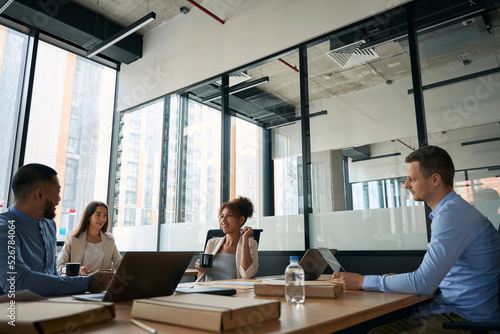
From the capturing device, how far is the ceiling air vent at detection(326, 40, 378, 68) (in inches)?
143

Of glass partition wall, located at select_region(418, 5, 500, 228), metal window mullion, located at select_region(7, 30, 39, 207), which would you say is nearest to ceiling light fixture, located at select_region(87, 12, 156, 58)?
metal window mullion, located at select_region(7, 30, 39, 207)

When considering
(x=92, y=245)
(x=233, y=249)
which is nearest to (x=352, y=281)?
(x=233, y=249)

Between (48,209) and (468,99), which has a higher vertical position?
(468,99)

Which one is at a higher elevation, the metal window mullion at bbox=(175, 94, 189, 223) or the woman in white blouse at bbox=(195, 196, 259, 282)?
the metal window mullion at bbox=(175, 94, 189, 223)

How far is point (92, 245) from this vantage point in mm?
3314

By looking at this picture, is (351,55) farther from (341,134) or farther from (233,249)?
(233,249)

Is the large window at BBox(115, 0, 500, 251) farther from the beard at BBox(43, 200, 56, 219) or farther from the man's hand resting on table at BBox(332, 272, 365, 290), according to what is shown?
the beard at BBox(43, 200, 56, 219)

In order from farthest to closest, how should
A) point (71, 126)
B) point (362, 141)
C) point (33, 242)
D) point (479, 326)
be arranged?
point (71, 126)
point (362, 141)
point (33, 242)
point (479, 326)

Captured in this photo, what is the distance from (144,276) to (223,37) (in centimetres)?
382

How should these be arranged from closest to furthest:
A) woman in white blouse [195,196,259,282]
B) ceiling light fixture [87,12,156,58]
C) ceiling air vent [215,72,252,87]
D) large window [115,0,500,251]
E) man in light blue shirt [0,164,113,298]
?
man in light blue shirt [0,164,113,298] < woman in white blouse [195,196,259,282] < large window [115,0,500,251] < ceiling light fixture [87,12,156,58] < ceiling air vent [215,72,252,87]

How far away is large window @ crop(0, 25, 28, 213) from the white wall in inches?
55.4

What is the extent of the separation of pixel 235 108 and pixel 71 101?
2.30 m

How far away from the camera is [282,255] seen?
371 centimetres

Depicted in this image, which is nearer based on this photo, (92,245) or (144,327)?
(144,327)
